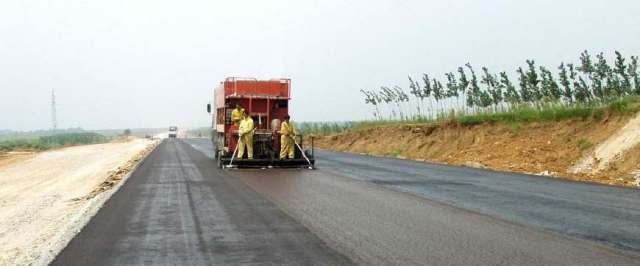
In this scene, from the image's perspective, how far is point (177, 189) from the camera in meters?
16.4

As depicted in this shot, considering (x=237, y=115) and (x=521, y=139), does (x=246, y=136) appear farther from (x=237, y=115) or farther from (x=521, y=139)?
(x=521, y=139)

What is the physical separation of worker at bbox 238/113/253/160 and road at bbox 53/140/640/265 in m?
7.17

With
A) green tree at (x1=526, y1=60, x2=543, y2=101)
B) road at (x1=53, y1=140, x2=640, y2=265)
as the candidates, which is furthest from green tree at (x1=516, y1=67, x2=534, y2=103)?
road at (x1=53, y1=140, x2=640, y2=265)

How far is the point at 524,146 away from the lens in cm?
2870

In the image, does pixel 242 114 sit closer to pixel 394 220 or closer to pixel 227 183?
pixel 227 183

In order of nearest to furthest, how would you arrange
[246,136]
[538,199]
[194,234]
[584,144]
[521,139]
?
[194,234]
[538,199]
[246,136]
[584,144]
[521,139]

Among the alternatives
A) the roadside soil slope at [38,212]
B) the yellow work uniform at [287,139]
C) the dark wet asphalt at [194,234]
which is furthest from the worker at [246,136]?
the dark wet asphalt at [194,234]

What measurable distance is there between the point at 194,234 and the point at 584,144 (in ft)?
63.7

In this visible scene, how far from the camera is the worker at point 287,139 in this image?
23719mm

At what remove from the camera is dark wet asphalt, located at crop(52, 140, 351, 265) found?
7.90 metres

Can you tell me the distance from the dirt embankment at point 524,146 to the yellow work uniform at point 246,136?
927 cm

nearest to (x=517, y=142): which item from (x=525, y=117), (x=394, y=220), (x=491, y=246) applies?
(x=525, y=117)

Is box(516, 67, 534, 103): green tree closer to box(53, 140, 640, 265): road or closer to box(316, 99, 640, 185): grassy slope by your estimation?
box(316, 99, 640, 185): grassy slope

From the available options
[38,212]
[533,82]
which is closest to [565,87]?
[533,82]
